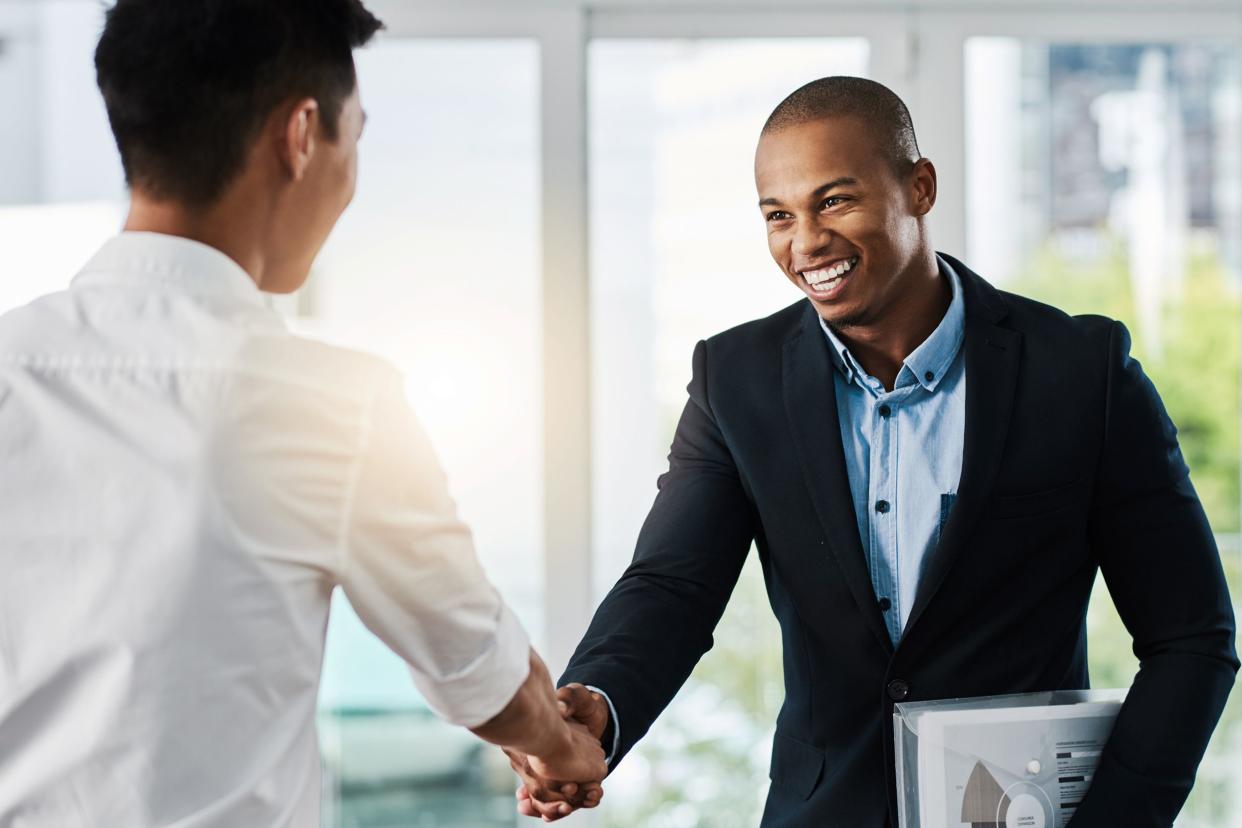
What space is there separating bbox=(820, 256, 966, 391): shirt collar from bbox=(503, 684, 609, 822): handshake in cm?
56

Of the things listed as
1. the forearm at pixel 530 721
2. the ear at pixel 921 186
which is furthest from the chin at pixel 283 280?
the ear at pixel 921 186

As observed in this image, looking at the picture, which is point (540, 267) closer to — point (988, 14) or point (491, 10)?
point (491, 10)

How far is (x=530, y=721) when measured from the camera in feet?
4.18

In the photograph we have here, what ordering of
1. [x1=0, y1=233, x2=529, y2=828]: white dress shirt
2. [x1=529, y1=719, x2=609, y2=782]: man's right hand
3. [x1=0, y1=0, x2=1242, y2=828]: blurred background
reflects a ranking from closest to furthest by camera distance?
[x1=0, y1=233, x2=529, y2=828]: white dress shirt
[x1=529, y1=719, x2=609, y2=782]: man's right hand
[x1=0, y1=0, x2=1242, y2=828]: blurred background

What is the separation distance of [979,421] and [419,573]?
2.84ft

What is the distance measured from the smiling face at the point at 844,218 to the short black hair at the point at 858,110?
1cm

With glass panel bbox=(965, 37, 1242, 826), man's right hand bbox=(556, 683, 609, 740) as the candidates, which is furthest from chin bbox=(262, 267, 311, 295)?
glass panel bbox=(965, 37, 1242, 826)

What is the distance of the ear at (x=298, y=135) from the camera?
1.09 metres

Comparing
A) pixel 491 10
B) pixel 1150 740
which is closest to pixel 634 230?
pixel 491 10

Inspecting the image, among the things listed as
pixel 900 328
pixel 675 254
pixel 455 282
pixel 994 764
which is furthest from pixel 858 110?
pixel 455 282

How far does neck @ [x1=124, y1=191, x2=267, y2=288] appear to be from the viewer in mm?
1074

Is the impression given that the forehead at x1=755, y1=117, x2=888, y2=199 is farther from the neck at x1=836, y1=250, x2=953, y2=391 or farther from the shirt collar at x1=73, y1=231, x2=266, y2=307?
the shirt collar at x1=73, y1=231, x2=266, y2=307

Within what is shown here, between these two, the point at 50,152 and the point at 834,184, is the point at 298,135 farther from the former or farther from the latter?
the point at 50,152

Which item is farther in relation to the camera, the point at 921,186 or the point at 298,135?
the point at 921,186
